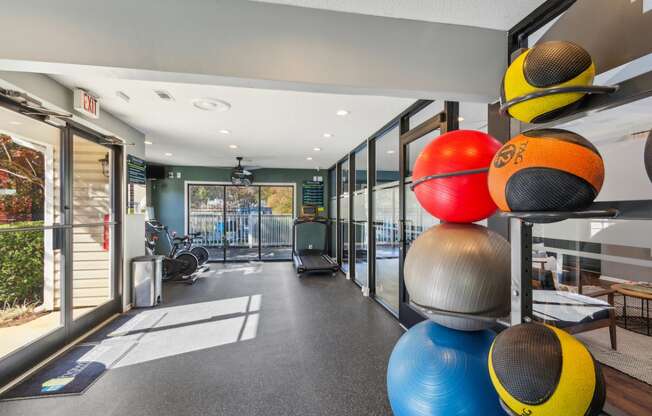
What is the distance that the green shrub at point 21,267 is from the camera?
2578 mm

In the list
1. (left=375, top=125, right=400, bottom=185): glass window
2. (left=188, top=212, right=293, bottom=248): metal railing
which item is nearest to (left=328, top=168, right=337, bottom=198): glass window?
(left=188, top=212, right=293, bottom=248): metal railing

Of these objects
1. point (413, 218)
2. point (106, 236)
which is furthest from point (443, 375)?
point (106, 236)

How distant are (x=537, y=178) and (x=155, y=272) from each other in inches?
187

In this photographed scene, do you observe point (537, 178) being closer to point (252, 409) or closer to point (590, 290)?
point (590, 290)

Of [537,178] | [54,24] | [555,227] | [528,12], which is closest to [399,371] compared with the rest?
[537,178]

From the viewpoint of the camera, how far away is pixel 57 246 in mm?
2848

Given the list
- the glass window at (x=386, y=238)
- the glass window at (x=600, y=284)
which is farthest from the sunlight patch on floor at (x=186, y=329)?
the glass window at (x=600, y=284)

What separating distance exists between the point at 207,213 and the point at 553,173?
8470 millimetres

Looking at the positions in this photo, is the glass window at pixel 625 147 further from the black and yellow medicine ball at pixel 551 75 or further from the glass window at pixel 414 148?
the glass window at pixel 414 148

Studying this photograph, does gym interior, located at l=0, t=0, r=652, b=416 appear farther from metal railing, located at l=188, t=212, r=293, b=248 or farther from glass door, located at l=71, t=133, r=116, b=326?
metal railing, located at l=188, t=212, r=293, b=248

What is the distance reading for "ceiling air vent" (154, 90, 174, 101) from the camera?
287 centimetres

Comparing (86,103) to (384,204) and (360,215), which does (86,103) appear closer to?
(384,204)

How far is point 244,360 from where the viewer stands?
2.62 metres

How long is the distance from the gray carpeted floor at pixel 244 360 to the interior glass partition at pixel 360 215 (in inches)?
48.4
